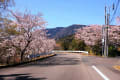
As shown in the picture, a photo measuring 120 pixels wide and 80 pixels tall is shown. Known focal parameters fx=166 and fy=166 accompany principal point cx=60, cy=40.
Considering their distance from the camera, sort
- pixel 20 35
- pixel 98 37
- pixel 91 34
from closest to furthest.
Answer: pixel 20 35 → pixel 98 37 → pixel 91 34

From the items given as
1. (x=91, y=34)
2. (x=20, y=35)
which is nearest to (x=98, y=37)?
(x=91, y=34)

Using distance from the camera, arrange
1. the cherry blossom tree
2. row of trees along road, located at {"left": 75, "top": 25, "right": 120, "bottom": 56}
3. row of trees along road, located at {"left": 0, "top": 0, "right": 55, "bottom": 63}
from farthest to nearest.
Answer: the cherry blossom tree
row of trees along road, located at {"left": 75, "top": 25, "right": 120, "bottom": 56}
row of trees along road, located at {"left": 0, "top": 0, "right": 55, "bottom": 63}

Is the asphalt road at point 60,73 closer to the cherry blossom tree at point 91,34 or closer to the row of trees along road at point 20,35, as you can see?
the row of trees along road at point 20,35

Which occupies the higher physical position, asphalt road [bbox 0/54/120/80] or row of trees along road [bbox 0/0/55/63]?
row of trees along road [bbox 0/0/55/63]

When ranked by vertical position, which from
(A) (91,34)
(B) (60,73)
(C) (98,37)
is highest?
(A) (91,34)

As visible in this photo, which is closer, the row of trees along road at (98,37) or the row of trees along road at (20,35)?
the row of trees along road at (20,35)

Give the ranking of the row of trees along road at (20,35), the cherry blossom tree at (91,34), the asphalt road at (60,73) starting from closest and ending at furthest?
the asphalt road at (60,73), the row of trees along road at (20,35), the cherry blossom tree at (91,34)

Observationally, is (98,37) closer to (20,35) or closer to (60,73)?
(20,35)

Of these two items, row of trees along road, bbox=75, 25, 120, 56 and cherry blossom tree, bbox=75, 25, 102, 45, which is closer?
row of trees along road, bbox=75, 25, 120, 56

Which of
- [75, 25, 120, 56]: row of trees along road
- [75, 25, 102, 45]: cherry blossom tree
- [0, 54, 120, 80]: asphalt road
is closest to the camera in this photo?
[0, 54, 120, 80]: asphalt road

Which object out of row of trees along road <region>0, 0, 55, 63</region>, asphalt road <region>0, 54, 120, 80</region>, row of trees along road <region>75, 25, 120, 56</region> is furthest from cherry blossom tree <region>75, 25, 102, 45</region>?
asphalt road <region>0, 54, 120, 80</region>

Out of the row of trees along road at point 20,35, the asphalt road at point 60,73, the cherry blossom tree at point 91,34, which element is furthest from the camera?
the cherry blossom tree at point 91,34

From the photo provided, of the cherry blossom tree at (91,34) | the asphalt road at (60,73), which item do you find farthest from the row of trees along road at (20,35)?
the cherry blossom tree at (91,34)

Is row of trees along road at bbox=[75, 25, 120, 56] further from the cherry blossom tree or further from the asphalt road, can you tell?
the asphalt road
